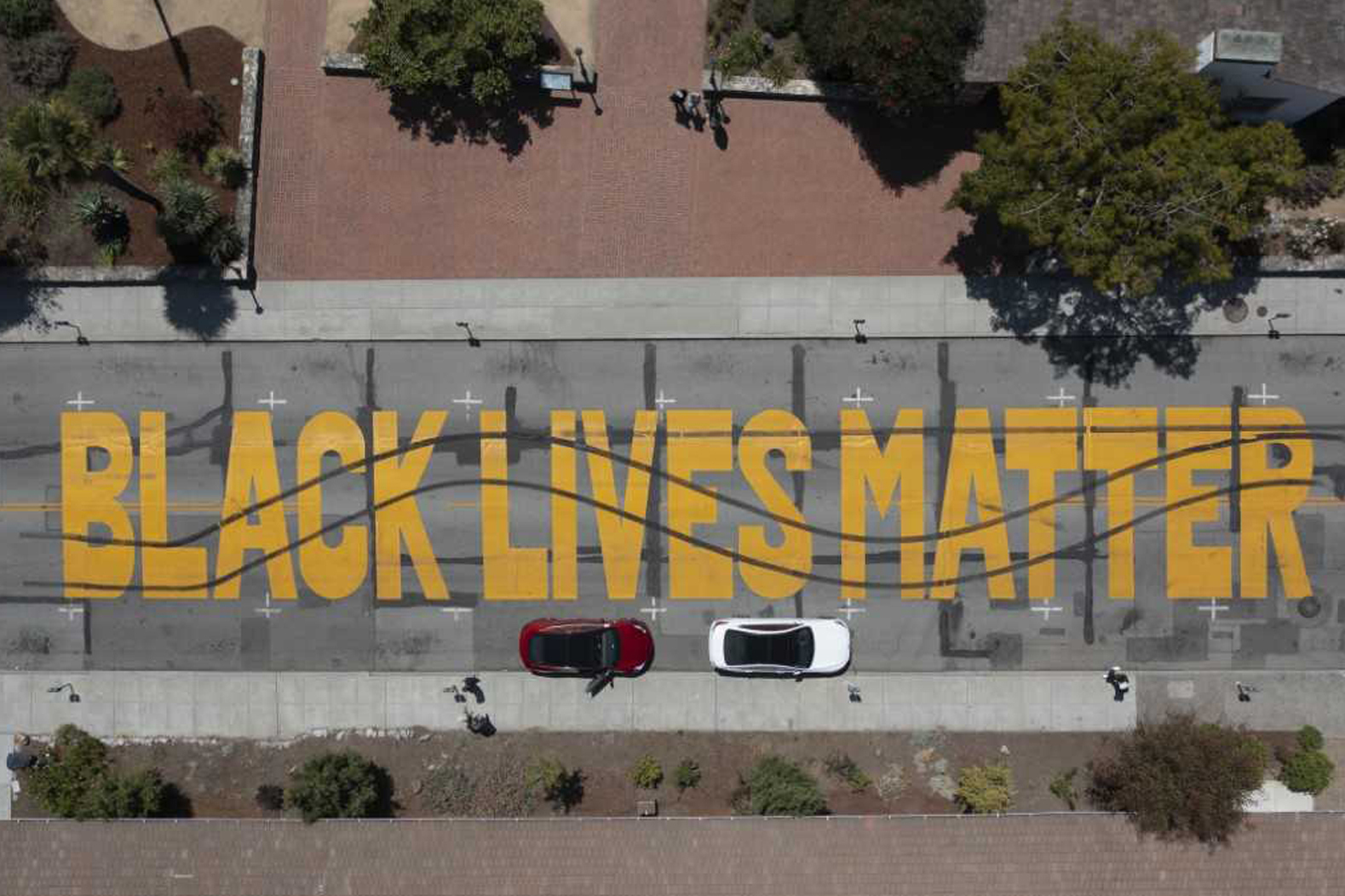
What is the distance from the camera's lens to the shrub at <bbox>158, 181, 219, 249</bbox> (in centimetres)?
2745

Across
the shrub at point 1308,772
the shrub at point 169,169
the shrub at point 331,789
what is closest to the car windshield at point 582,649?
the shrub at point 331,789

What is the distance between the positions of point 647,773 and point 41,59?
27270 mm

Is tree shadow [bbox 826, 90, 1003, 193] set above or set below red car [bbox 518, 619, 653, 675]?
above

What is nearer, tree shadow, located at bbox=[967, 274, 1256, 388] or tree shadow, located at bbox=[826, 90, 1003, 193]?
tree shadow, located at bbox=[967, 274, 1256, 388]

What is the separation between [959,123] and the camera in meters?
29.0

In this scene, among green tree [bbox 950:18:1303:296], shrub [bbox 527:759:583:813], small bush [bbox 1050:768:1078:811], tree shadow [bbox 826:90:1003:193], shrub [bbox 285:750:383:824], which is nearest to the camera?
green tree [bbox 950:18:1303:296]

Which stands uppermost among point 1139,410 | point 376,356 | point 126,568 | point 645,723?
point 376,356

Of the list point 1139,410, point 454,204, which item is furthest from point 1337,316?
point 454,204

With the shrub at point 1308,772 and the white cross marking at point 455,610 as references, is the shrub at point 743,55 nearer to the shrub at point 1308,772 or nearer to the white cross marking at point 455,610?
the white cross marking at point 455,610

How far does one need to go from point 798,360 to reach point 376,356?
40.9 feet

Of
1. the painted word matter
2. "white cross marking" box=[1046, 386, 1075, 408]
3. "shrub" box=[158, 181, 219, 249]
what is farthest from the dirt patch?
"shrub" box=[158, 181, 219, 249]

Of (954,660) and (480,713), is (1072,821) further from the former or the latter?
(480,713)

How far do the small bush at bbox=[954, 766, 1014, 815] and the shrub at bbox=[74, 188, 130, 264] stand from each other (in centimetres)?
2882

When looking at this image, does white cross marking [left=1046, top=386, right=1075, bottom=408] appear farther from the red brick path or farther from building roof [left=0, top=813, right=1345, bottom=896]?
building roof [left=0, top=813, right=1345, bottom=896]
